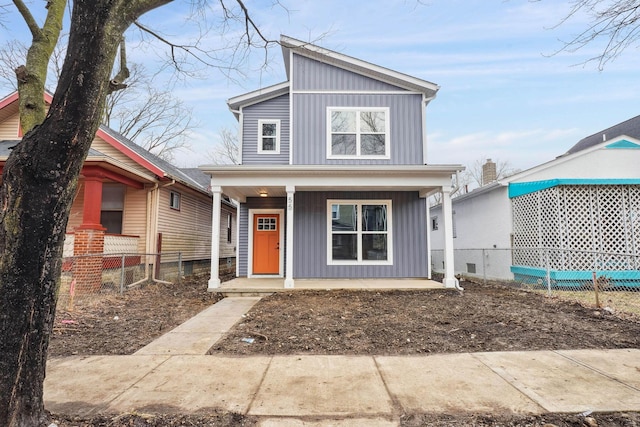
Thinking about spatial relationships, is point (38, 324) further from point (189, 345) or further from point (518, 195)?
point (518, 195)

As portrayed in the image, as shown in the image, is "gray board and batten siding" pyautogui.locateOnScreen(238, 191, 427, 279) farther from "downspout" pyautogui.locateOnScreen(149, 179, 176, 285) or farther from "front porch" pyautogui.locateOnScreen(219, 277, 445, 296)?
"downspout" pyautogui.locateOnScreen(149, 179, 176, 285)

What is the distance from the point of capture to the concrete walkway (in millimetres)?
2770

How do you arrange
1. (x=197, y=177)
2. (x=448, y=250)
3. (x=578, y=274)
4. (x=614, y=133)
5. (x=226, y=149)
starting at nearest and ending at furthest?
(x=448, y=250), (x=578, y=274), (x=197, y=177), (x=614, y=133), (x=226, y=149)

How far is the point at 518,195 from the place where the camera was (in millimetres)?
10578

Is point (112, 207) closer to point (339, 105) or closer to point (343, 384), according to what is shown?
point (339, 105)

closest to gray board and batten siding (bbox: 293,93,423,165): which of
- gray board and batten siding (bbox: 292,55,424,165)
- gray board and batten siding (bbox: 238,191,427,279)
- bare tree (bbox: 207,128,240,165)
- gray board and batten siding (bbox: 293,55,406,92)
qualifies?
gray board and batten siding (bbox: 292,55,424,165)

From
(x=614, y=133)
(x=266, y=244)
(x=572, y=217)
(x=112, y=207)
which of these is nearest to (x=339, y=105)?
(x=266, y=244)

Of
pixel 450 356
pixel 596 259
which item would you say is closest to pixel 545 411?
pixel 450 356

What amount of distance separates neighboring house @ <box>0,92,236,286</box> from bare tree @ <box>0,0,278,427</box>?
6.87 meters

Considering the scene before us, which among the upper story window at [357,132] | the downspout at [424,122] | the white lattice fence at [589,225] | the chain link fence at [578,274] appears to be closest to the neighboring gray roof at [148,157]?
the upper story window at [357,132]

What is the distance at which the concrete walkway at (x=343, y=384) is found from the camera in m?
2.77

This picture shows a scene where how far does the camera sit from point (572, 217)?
30.7 ft

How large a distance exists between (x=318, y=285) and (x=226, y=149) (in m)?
20.9

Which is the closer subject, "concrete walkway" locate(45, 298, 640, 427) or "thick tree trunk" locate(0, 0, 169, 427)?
"thick tree trunk" locate(0, 0, 169, 427)
